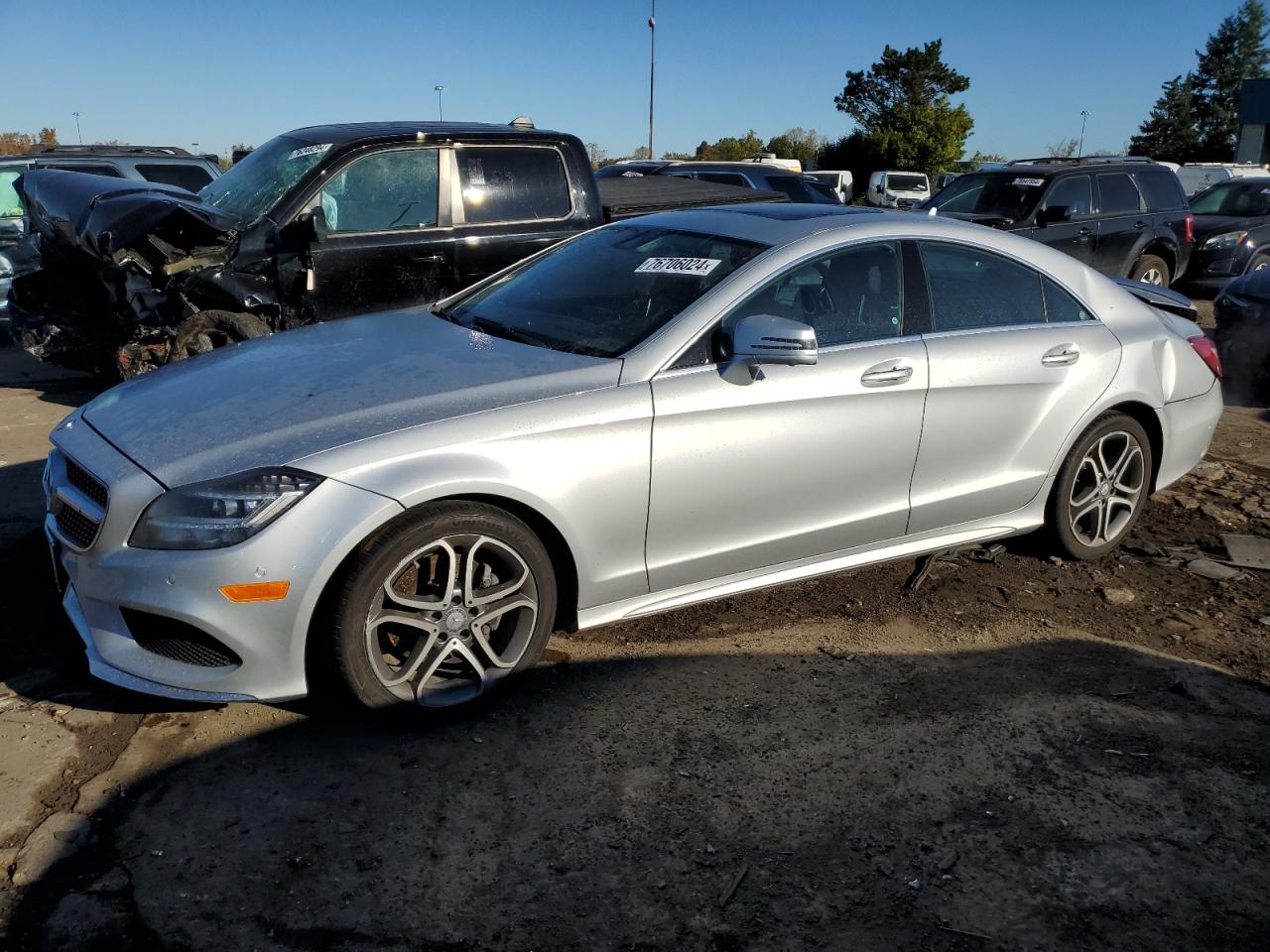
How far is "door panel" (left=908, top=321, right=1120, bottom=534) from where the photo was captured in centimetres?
423

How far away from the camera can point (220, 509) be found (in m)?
3.02

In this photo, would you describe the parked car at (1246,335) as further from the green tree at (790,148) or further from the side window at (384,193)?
the green tree at (790,148)

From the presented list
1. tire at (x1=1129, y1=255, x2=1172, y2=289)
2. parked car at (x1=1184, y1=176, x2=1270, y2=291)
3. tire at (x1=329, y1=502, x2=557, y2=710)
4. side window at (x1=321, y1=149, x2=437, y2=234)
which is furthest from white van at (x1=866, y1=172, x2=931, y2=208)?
tire at (x1=329, y1=502, x2=557, y2=710)

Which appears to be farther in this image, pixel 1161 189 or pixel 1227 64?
pixel 1227 64

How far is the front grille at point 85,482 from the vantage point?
319 centimetres

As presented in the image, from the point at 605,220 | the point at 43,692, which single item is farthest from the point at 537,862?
the point at 605,220

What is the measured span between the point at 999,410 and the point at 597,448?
73.1 inches

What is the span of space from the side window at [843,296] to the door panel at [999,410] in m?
0.24

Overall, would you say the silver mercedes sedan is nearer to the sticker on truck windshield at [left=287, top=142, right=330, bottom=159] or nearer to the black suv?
the sticker on truck windshield at [left=287, top=142, right=330, bottom=159]

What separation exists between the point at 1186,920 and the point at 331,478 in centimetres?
251

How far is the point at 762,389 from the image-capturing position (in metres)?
3.76

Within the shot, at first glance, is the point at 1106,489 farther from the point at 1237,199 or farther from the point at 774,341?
the point at 1237,199

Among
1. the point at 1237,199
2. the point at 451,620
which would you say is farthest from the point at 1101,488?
the point at 1237,199

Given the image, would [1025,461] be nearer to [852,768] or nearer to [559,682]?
[852,768]
